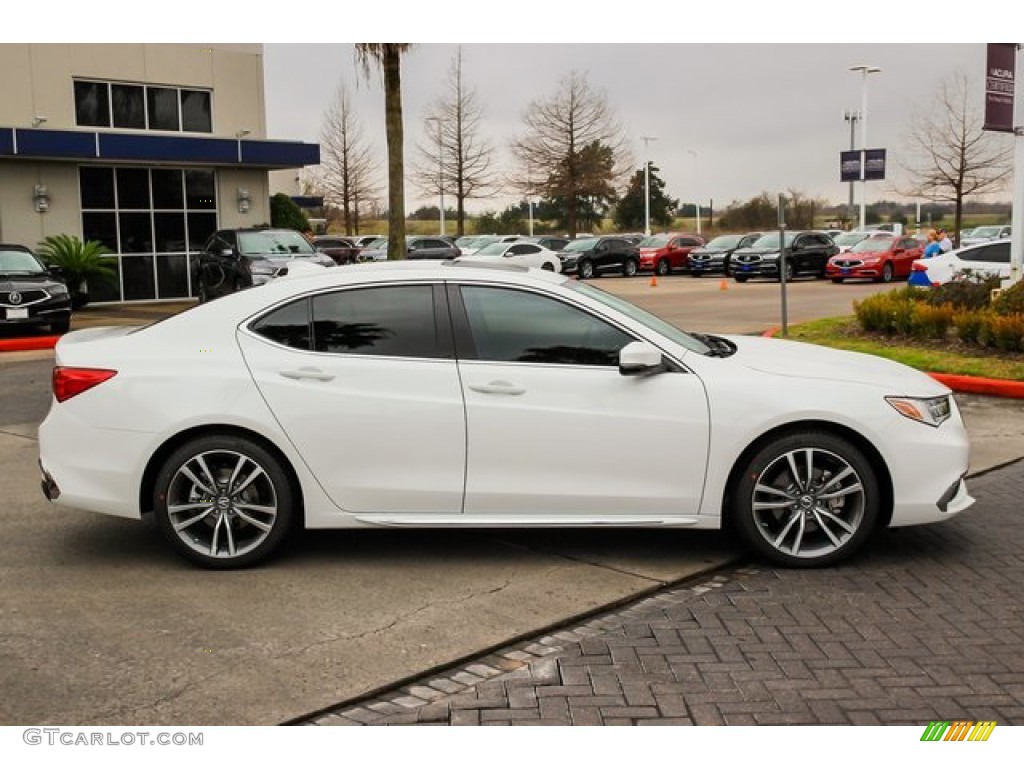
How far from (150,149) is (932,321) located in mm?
17643

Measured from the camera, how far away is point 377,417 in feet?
17.8

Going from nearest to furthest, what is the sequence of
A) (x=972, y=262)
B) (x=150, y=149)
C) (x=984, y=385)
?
(x=984, y=385), (x=972, y=262), (x=150, y=149)

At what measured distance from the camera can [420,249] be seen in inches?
1534

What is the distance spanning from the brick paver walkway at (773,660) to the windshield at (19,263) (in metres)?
15.7

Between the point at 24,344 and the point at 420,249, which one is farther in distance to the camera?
the point at 420,249

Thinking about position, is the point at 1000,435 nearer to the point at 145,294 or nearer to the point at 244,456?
the point at 244,456

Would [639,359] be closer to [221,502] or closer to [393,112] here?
[221,502]

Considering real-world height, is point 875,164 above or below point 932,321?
above

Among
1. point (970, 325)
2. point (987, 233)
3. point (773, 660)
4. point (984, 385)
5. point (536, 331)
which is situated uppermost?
point (987, 233)

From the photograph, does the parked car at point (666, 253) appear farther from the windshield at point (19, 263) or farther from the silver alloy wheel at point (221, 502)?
the silver alloy wheel at point (221, 502)

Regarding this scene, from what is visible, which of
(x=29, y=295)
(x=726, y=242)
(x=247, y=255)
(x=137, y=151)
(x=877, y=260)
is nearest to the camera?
(x=29, y=295)

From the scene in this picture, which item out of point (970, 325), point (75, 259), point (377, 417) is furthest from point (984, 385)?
point (75, 259)

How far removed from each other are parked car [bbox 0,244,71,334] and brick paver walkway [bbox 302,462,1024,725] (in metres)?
14.7

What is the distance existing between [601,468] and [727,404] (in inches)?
27.6
